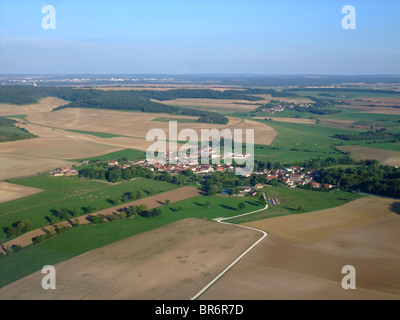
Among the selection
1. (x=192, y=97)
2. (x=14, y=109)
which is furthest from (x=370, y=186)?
(x=192, y=97)

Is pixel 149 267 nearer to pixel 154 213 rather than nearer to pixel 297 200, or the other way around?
pixel 154 213

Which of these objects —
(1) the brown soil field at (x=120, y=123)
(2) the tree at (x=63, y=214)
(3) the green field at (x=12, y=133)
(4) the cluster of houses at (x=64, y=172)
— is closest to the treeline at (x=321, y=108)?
(1) the brown soil field at (x=120, y=123)

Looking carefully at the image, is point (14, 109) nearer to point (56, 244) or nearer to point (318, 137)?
point (318, 137)

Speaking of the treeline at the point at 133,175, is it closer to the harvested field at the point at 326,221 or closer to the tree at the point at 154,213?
the tree at the point at 154,213

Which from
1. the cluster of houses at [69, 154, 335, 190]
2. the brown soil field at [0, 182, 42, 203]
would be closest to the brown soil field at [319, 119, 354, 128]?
the cluster of houses at [69, 154, 335, 190]

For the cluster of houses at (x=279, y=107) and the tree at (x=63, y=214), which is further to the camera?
the cluster of houses at (x=279, y=107)
